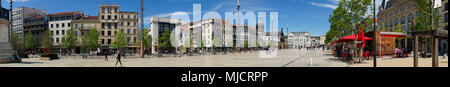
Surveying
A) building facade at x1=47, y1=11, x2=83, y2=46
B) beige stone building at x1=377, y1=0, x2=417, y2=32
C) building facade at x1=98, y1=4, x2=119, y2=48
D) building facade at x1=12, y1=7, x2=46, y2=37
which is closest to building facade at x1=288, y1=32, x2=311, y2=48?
beige stone building at x1=377, y1=0, x2=417, y2=32

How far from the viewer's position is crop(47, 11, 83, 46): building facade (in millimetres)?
68312

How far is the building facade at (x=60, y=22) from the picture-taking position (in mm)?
68312

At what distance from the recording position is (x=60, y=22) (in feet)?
228

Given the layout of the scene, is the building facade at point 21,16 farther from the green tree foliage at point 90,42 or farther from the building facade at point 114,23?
the green tree foliage at point 90,42

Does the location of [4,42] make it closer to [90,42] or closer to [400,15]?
[90,42]

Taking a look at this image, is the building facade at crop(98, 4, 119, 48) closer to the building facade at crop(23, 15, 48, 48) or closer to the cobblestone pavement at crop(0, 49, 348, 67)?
the building facade at crop(23, 15, 48, 48)

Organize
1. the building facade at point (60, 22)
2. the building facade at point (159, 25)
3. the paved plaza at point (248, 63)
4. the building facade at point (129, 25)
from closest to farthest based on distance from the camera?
the paved plaza at point (248, 63), the building facade at point (129, 25), the building facade at point (60, 22), the building facade at point (159, 25)

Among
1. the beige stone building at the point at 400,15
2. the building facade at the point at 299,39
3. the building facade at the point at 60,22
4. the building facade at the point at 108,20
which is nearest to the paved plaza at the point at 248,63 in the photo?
the beige stone building at the point at 400,15

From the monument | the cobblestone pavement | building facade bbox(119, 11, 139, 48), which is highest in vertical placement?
building facade bbox(119, 11, 139, 48)

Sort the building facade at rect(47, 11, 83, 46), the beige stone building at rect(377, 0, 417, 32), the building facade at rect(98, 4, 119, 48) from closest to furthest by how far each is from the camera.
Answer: the beige stone building at rect(377, 0, 417, 32) < the building facade at rect(98, 4, 119, 48) < the building facade at rect(47, 11, 83, 46)

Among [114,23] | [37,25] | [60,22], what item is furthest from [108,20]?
[37,25]
